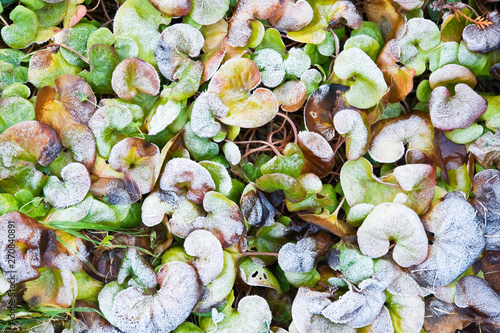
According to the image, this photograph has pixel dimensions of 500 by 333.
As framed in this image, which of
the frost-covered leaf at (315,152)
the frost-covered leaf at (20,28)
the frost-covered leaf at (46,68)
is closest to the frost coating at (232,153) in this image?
the frost-covered leaf at (315,152)

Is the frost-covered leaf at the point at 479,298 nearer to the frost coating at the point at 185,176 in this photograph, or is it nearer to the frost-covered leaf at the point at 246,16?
the frost coating at the point at 185,176

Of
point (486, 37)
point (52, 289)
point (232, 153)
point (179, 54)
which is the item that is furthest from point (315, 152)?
point (52, 289)

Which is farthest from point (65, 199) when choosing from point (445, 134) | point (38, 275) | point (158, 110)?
point (445, 134)

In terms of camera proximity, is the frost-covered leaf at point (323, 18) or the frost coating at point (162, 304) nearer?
the frost coating at point (162, 304)

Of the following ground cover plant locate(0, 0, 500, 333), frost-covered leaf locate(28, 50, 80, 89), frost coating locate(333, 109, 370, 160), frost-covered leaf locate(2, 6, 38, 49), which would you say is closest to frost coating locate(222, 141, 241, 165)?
ground cover plant locate(0, 0, 500, 333)

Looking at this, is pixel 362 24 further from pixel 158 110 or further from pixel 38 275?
pixel 38 275

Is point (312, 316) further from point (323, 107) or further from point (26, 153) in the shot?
point (26, 153)
